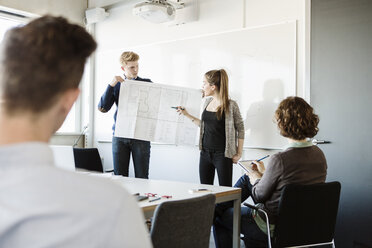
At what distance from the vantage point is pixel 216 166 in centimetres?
326

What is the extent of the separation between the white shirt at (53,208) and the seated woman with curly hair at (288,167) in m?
1.57

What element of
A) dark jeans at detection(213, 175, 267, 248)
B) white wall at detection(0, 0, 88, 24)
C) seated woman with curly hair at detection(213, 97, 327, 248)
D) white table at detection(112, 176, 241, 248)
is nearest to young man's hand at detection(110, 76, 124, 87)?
white table at detection(112, 176, 241, 248)

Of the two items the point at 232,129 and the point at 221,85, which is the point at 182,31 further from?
the point at 232,129

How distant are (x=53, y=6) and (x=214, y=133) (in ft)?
11.1

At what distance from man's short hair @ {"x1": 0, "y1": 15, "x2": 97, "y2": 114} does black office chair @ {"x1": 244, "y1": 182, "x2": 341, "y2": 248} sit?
1.47 metres

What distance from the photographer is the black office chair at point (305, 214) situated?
1.87 metres

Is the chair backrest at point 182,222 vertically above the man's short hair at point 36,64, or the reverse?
the man's short hair at point 36,64

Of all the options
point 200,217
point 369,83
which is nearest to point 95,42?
point 200,217

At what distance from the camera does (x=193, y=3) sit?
4352mm

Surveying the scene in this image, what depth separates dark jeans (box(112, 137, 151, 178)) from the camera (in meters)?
3.38

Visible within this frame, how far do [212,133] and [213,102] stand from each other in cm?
32

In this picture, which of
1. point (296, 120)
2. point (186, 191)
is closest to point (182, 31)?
point (296, 120)

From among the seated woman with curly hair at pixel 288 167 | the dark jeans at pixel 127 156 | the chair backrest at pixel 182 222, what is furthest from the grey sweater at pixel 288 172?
the dark jeans at pixel 127 156

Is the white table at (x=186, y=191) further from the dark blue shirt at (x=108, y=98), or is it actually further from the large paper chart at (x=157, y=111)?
the dark blue shirt at (x=108, y=98)
